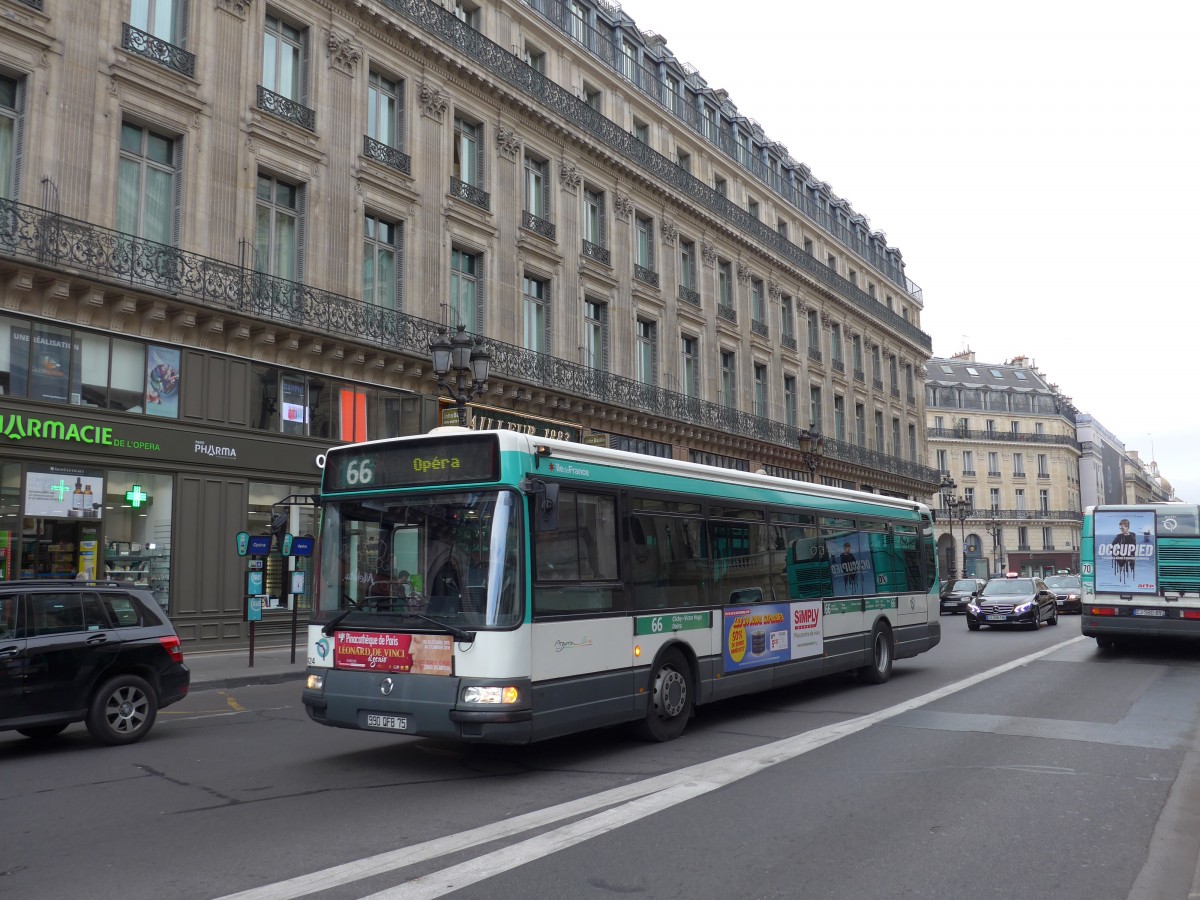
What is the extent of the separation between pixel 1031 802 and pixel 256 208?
1917cm

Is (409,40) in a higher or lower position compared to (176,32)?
higher

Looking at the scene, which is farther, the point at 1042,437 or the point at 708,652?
the point at 1042,437

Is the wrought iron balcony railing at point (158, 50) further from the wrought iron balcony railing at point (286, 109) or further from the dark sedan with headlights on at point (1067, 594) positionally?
the dark sedan with headlights on at point (1067, 594)

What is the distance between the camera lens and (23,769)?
28.3 feet

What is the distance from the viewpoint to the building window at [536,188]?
93.8 ft

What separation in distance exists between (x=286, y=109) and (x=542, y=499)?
17.3 m

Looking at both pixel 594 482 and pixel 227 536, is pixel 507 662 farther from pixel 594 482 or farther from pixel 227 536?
pixel 227 536

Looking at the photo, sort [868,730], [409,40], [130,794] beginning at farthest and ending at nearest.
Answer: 1. [409,40]
2. [868,730]
3. [130,794]

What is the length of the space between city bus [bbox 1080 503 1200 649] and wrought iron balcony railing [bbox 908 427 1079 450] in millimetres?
68492

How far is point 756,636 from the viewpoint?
11.2 metres

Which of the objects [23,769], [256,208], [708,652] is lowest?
[23,769]

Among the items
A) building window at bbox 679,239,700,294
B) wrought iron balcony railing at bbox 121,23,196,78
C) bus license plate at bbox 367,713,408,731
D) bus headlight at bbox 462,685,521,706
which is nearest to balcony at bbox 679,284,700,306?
building window at bbox 679,239,700,294

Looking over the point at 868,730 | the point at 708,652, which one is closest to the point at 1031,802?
the point at 868,730

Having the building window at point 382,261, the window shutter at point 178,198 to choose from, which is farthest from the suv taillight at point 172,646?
the building window at point 382,261
